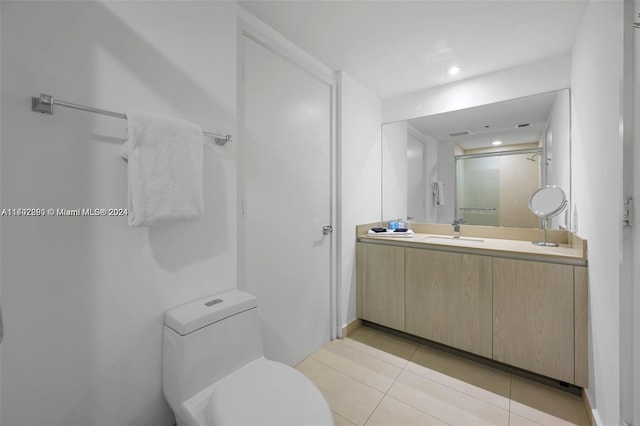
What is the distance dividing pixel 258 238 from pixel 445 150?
2.04 metres

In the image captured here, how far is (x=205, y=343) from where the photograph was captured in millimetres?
1109

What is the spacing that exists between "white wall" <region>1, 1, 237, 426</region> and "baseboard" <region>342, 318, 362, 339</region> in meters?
1.48

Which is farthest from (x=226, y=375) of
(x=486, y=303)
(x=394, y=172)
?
(x=394, y=172)

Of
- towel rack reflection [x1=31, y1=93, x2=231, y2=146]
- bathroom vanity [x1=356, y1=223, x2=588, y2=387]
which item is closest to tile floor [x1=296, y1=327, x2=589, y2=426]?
bathroom vanity [x1=356, y1=223, x2=588, y2=387]

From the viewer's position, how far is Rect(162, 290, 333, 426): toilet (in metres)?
0.92

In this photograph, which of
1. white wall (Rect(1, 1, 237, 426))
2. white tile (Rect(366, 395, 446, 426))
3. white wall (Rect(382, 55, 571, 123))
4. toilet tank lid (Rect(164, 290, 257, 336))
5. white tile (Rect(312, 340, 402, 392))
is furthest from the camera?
white wall (Rect(382, 55, 571, 123))

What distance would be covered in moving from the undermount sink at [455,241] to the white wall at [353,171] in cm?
63

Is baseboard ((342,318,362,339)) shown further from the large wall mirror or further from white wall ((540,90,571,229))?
white wall ((540,90,571,229))

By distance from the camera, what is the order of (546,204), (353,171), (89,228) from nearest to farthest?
(89,228) → (546,204) → (353,171)

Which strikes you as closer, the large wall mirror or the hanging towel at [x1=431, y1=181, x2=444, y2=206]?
the large wall mirror

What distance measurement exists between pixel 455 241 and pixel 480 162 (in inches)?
A: 33.3

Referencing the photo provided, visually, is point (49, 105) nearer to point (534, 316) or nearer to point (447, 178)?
point (534, 316)

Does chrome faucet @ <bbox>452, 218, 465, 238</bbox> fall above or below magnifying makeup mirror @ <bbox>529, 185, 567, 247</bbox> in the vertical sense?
below

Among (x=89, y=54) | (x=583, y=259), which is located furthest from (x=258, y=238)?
(x=583, y=259)
